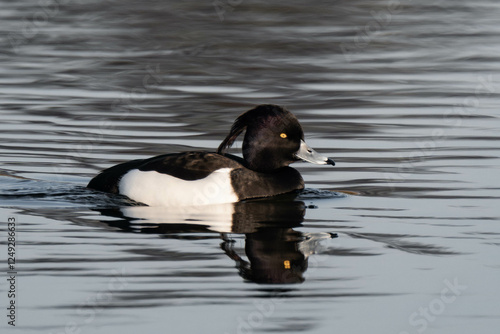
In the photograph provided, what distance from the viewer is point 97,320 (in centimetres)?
567

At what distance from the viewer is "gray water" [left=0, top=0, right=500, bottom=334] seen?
599 cm

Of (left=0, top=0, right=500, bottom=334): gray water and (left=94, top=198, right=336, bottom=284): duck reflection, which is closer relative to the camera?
(left=0, top=0, right=500, bottom=334): gray water

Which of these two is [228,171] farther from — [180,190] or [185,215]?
[185,215]

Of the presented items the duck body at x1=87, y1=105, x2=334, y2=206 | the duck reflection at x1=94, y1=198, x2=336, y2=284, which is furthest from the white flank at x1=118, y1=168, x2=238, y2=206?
the duck reflection at x1=94, y1=198, x2=336, y2=284

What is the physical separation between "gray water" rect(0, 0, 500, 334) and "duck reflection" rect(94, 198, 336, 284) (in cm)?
2

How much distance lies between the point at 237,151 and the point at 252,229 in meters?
3.33

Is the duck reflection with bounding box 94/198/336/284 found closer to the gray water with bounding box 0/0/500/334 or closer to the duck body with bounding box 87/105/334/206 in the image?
the gray water with bounding box 0/0/500/334

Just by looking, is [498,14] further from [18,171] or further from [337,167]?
[18,171]

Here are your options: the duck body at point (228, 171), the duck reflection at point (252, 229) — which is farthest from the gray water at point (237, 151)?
the duck body at point (228, 171)

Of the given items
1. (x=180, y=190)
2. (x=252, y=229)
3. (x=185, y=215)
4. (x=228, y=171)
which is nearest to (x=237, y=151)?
(x=228, y=171)

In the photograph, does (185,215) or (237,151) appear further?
(237,151)

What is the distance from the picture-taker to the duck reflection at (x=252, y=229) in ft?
22.0

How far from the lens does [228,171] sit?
29.4 feet

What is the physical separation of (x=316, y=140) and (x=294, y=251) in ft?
14.0
